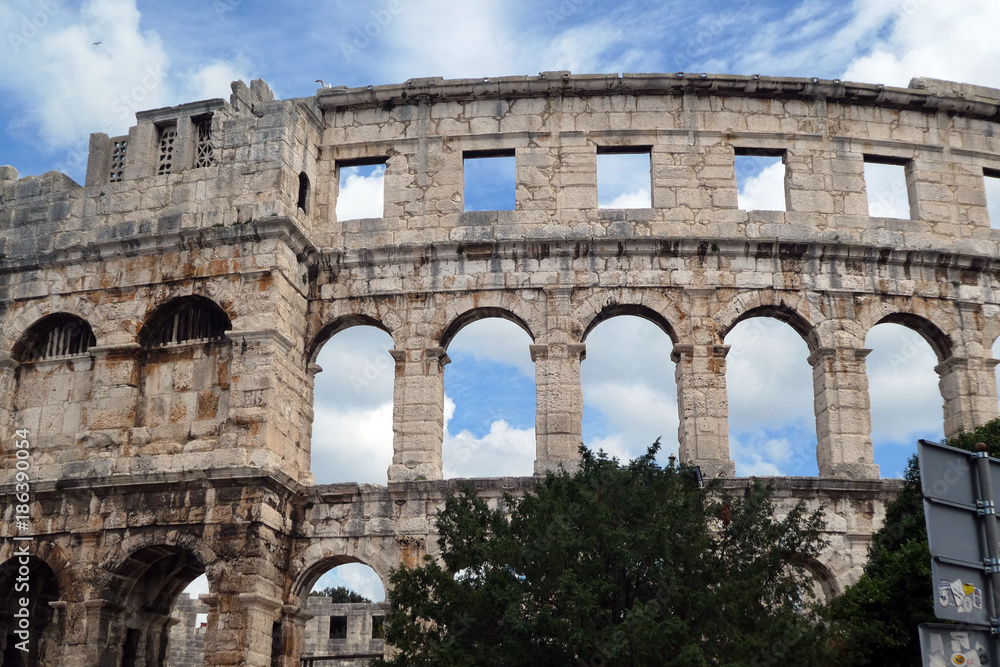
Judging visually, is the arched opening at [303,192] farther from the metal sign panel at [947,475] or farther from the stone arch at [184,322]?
the metal sign panel at [947,475]

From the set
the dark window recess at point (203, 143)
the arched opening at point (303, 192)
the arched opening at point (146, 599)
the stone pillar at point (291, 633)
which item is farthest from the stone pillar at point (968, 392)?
the dark window recess at point (203, 143)

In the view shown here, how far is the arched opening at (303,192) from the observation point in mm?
18156

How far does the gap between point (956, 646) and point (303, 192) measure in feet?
47.9

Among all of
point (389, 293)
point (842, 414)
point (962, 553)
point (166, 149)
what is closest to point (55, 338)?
point (166, 149)

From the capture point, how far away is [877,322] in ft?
56.9

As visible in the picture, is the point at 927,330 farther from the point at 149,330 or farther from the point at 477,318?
the point at 149,330

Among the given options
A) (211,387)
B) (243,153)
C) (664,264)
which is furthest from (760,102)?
(211,387)

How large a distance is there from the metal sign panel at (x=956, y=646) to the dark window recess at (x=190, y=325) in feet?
44.0

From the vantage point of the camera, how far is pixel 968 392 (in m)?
17.1

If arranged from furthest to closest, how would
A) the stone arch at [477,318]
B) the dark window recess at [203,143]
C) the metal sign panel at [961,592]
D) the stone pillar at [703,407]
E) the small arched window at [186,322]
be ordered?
Answer: 1. the dark window recess at [203,143]
2. the stone arch at [477,318]
3. the small arched window at [186,322]
4. the stone pillar at [703,407]
5. the metal sign panel at [961,592]

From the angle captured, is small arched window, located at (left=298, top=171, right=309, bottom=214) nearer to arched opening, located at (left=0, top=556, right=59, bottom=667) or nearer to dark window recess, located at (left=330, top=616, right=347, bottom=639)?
arched opening, located at (left=0, top=556, right=59, bottom=667)

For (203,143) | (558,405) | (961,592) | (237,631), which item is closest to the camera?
(961,592)

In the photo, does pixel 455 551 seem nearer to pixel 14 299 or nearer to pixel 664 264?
pixel 664 264

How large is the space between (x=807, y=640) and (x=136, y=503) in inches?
374
